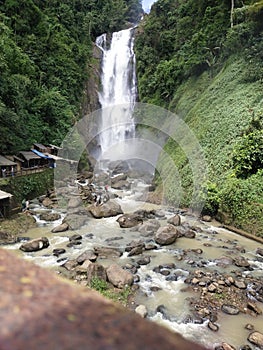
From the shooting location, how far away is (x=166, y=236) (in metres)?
10.9

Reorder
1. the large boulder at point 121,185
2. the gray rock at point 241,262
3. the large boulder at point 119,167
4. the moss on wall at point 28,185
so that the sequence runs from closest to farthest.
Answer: the gray rock at point 241,262 → the moss on wall at point 28,185 → the large boulder at point 121,185 → the large boulder at point 119,167

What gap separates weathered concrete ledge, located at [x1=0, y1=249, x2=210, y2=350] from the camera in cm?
94

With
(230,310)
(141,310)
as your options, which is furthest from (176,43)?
(141,310)

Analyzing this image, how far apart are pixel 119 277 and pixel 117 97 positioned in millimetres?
33110

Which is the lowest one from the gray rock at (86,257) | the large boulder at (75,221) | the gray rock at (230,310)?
the gray rock at (230,310)

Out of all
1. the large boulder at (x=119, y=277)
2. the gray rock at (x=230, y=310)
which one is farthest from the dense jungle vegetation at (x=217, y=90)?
the large boulder at (x=119, y=277)

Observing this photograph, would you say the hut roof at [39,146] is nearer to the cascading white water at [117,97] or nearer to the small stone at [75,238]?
the small stone at [75,238]

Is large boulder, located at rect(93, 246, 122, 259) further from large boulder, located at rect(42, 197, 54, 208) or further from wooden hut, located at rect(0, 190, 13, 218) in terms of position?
Result: large boulder, located at rect(42, 197, 54, 208)

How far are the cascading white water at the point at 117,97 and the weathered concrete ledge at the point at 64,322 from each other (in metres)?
34.0

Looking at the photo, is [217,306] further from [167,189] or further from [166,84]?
[166,84]

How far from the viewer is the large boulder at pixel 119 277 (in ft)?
24.6

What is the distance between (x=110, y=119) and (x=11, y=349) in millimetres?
38638

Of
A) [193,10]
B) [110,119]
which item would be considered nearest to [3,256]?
[193,10]

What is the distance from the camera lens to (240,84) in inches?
738
